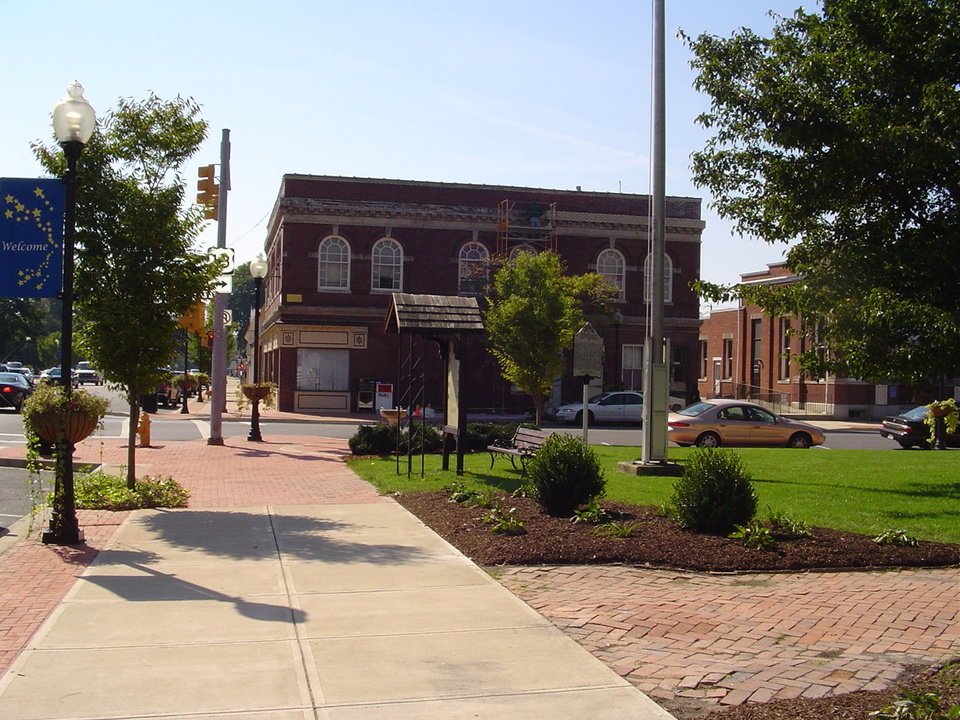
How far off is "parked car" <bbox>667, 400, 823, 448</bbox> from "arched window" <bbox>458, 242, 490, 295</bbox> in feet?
54.2

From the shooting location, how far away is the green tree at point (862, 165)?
11.4 m

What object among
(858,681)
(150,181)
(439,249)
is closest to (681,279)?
(439,249)

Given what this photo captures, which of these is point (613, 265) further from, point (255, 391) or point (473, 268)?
point (255, 391)

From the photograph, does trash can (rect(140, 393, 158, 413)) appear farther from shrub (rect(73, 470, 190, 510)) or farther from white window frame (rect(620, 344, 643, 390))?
shrub (rect(73, 470, 190, 510))

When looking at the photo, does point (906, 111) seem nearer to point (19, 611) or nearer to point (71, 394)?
point (71, 394)

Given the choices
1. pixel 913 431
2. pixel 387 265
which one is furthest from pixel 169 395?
pixel 913 431

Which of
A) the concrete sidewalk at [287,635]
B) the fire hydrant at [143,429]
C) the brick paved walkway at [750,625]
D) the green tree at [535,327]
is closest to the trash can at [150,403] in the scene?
the green tree at [535,327]

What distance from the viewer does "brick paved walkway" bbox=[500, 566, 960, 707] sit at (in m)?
5.51

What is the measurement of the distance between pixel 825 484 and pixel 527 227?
94.3 feet

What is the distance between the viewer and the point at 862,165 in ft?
39.2

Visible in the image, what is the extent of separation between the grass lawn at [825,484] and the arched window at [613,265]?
23.2 meters

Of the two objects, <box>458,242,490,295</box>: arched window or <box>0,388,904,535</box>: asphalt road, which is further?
<box>458,242,490,295</box>: arched window

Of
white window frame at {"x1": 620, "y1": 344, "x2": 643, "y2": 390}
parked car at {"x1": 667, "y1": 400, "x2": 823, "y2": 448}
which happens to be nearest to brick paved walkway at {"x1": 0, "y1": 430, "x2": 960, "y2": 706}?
parked car at {"x1": 667, "y1": 400, "x2": 823, "y2": 448}

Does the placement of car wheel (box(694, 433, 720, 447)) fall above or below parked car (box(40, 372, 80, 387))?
below
